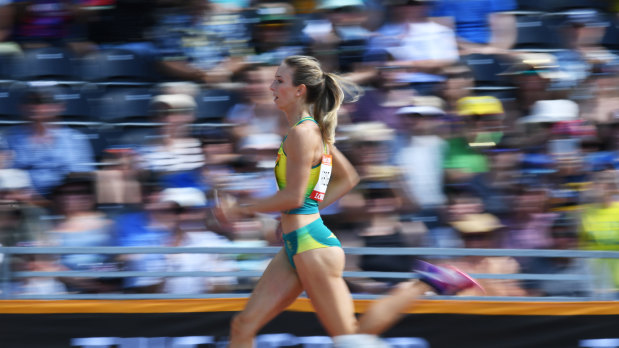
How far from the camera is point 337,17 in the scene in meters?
6.82

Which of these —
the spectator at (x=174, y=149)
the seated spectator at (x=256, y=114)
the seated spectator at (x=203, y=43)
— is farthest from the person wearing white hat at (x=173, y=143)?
the seated spectator at (x=203, y=43)

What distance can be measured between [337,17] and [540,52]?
1.90 metres

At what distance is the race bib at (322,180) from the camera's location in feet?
13.1

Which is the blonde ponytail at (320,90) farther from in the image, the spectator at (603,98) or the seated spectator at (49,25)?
the seated spectator at (49,25)

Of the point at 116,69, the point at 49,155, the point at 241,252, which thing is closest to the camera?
the point at 241,252

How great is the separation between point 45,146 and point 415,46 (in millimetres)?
3126

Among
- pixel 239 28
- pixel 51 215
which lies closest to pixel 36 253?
pixel 51 215

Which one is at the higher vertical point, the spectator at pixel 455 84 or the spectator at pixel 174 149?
the spectator at pixel 455 84

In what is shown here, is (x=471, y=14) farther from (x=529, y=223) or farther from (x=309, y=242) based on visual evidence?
(x=309, y=242)

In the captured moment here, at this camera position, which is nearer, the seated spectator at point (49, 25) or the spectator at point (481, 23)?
the seated spectator at point (49, 25)

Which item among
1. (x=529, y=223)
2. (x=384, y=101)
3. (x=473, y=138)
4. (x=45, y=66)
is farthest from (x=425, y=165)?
(x=45, y=66)

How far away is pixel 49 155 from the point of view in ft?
19.8

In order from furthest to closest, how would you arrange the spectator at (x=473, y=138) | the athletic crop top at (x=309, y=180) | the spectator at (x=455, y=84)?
the spectator at (x=455, y=84)
the spectator at (x=473, y=138)
the athletic crop top at (x=309, y=180)

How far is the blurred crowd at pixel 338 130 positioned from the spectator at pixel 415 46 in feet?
0.06
